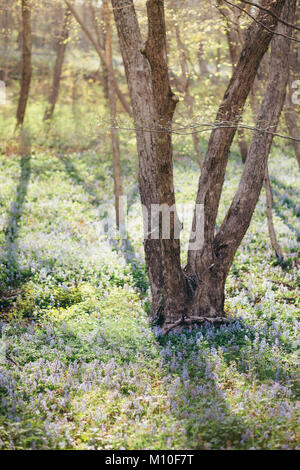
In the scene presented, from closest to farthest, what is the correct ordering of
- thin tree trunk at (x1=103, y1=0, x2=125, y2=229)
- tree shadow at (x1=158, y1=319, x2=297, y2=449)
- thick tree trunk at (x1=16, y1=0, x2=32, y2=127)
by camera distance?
tree shadow at (x1=158, y1=319, x2=297, y2=449)
thin tree trunk at (x1=103, y1=0, x2=125, y2=229)
thick tree trunk at (x1=16, y1=0, x2=32, y2=127)

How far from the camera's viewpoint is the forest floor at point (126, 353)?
16.1 feet

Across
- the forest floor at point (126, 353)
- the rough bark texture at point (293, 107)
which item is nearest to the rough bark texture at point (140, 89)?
the forest floor at point (126, 353)

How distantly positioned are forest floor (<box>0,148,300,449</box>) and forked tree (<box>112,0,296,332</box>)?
62cm

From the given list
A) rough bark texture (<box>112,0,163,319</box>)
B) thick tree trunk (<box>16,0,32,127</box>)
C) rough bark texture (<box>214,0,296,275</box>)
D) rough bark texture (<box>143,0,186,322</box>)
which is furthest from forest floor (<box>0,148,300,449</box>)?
thick tree trunk (<box>16,0,32,127</box>)

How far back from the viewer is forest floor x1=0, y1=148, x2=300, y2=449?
16.1 ft

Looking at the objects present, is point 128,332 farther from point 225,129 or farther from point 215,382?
point 225,129

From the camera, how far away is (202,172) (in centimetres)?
813

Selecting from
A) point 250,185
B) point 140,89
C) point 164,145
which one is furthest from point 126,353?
point 140,89

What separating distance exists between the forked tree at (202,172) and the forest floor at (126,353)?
0.62 m

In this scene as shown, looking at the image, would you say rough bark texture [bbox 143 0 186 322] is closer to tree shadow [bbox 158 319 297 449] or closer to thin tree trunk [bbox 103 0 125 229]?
tree shadow [bbox 158 319 297 449]

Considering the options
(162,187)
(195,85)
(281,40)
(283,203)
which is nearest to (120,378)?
(162,187)
